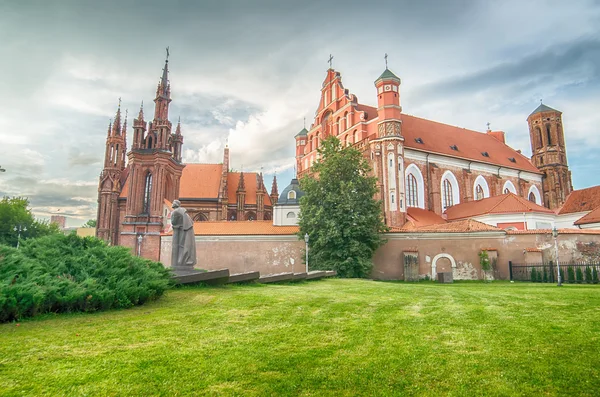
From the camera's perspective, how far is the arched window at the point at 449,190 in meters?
36.2

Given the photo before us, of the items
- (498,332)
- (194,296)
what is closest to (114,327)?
(194,296)

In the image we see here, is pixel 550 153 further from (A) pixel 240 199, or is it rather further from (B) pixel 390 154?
(A) pixel 240 199

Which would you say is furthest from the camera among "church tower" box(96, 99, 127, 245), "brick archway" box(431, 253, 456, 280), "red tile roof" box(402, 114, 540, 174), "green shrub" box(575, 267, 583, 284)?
"church tower" box(96, 99, 127, 245)

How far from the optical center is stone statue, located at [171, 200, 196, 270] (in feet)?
40.7

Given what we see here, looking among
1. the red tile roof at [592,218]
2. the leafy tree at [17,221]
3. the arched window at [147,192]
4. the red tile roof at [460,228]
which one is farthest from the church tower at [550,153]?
the leafy tree at [17,221]

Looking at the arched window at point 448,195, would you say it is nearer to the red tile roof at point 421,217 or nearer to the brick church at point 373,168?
the brick church at point 373,168

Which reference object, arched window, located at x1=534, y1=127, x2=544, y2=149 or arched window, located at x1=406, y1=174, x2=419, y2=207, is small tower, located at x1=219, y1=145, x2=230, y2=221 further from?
arched window, located at x1=534, y1=127, x2=544, y2=149

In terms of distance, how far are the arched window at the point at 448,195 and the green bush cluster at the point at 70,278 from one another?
32.2m

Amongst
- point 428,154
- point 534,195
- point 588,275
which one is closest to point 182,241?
point 588,275

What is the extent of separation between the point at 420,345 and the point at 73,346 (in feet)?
16.6

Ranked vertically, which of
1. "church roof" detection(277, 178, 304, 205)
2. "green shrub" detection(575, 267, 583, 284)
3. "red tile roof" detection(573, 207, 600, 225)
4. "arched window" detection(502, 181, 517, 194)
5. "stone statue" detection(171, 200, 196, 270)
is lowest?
"green shrub" detection(575, 267, 583, 284)

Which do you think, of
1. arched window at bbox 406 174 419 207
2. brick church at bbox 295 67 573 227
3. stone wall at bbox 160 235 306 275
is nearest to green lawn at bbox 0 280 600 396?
stone wall at bbox 160 235 306 275

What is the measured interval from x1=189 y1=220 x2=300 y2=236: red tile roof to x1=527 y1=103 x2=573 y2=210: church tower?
32.8 meters

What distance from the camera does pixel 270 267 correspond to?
1136 inches
